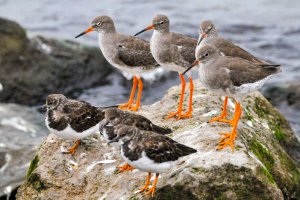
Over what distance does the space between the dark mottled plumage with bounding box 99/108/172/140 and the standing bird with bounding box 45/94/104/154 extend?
476 mm

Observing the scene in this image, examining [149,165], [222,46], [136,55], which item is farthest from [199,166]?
[136,55]

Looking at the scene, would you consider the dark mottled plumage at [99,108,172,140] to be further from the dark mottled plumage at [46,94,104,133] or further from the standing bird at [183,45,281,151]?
the standing bird at [183,45,281,151]

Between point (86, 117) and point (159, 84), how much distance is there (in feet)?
30.1

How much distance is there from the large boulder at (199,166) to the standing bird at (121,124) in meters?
0.55

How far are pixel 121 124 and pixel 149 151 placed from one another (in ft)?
3.66

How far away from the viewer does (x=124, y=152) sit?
927cm

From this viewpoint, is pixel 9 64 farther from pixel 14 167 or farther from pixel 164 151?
pixel 164 151

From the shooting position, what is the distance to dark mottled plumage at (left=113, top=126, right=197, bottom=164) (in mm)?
9180

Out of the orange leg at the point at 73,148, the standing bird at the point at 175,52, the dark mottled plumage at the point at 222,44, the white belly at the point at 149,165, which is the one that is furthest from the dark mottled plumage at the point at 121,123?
the dark mottled plumage at the point at 222,44

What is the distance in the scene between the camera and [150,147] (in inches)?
364

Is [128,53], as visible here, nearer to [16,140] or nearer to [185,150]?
[16,140]

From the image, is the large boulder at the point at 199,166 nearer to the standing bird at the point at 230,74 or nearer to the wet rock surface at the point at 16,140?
the standing bird at the point at 230,74

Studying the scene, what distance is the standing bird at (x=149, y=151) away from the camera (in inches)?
360

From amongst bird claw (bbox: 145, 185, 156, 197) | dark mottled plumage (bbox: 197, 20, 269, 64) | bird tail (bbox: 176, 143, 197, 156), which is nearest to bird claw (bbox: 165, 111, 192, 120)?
dark mottled plumage (bbox: 197, 20, 269, 64)
